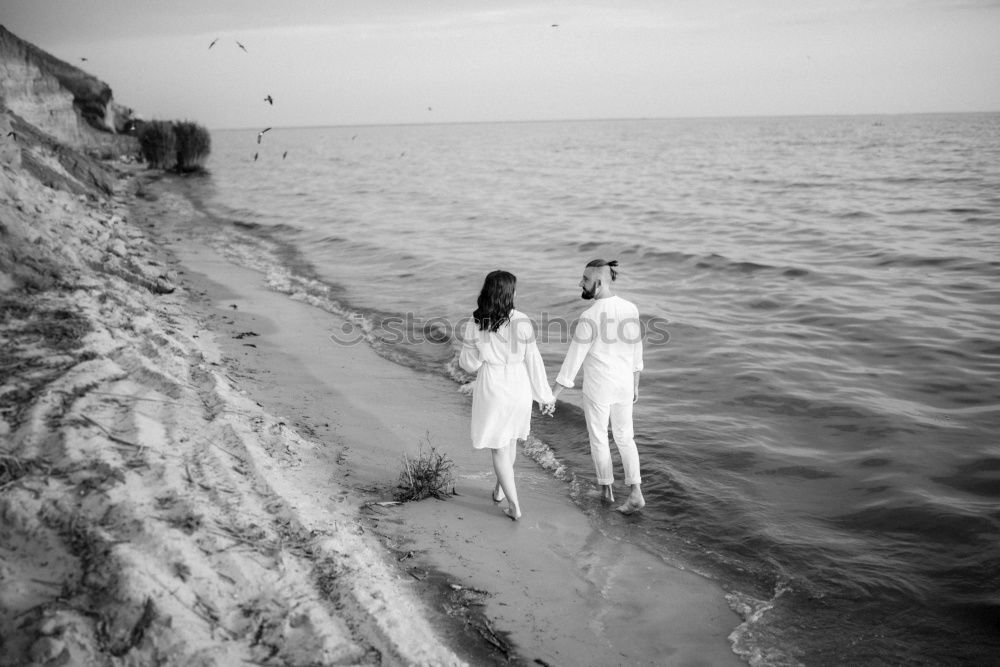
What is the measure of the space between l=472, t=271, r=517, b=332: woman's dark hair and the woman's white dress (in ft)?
0.22

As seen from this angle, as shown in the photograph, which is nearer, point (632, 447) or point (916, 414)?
point (632, 447)

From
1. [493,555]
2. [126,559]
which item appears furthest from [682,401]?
[126,559]

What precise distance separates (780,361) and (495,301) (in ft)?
19.1

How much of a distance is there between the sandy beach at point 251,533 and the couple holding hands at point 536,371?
1.93ft

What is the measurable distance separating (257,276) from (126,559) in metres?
10.8

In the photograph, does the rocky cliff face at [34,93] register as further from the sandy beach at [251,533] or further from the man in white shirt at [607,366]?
the man in white shirt at [607,366]

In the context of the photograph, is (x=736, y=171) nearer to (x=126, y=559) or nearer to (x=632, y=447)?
(x=632, y=447)

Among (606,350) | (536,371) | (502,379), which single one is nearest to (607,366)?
(606,350)

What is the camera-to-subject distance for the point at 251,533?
3.45 m

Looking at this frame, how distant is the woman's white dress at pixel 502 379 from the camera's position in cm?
454

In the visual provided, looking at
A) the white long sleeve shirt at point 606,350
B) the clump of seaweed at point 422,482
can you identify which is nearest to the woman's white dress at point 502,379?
the white long sleeve shirt at point 606,350

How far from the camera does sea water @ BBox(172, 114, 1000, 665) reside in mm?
4457

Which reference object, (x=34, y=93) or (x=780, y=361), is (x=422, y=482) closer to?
(x=780, y=361)

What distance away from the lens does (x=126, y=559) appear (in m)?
2.85
